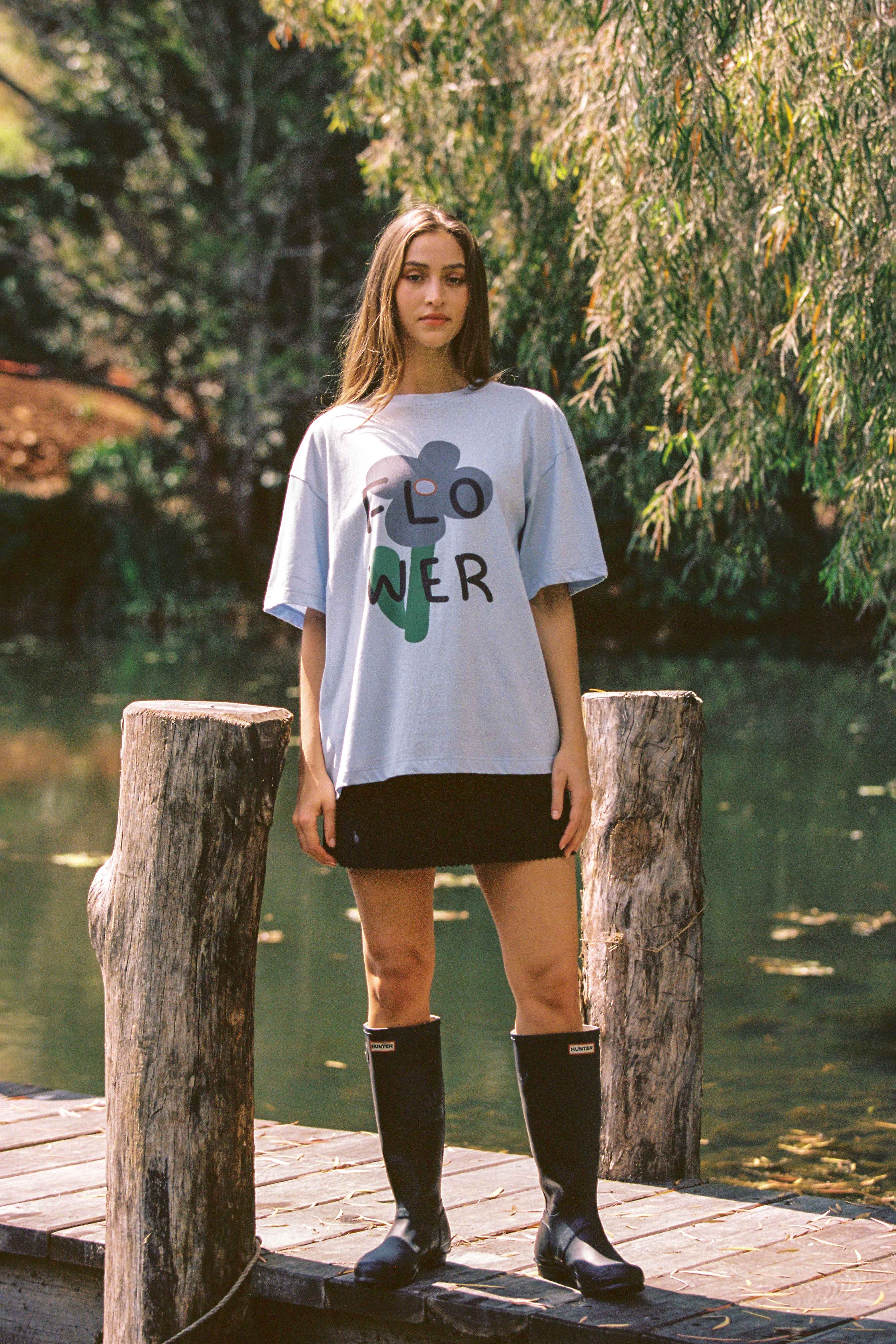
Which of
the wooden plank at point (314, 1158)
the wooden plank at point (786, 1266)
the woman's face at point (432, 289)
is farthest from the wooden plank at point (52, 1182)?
the woman's face at point (432, 289)

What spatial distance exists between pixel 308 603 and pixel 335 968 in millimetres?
4694

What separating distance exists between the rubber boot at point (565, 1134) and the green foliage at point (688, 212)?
3.28 metres

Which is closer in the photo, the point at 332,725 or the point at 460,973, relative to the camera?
the point at 332,725

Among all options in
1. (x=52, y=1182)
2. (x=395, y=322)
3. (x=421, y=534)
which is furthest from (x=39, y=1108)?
(x=395, y=322)

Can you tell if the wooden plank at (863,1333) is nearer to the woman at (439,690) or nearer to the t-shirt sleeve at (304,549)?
the woman at (439,690)

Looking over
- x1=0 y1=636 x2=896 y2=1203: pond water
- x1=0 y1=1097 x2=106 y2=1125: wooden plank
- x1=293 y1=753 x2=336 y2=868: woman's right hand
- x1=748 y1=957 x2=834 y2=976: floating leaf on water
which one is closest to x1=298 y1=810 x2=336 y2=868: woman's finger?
x1=293 y1=753 x2=336 y2=868: woman's right hand

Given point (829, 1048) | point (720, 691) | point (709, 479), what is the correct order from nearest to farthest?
point (829, 1048) → point (709, 479) → point (720, 691)

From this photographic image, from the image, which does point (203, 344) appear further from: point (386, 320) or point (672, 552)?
point (386, 320)

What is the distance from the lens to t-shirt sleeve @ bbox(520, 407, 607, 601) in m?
2.76

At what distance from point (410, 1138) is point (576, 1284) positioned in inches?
13.7

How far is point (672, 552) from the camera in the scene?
19938mm

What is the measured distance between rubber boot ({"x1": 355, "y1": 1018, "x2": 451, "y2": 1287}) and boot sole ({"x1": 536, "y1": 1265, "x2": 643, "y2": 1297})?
6.8 inches

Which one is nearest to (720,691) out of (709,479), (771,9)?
(709,479)

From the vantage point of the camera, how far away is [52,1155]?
3.66 meters
